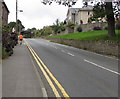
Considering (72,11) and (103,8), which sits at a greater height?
(72,11)

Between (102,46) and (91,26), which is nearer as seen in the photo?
(102,46)

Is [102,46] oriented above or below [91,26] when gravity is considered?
below

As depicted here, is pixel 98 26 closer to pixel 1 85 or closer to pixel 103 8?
pixel 103 8

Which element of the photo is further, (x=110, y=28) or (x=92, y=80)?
(x=110, y=28)

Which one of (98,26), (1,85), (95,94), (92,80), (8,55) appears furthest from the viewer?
(98,26)

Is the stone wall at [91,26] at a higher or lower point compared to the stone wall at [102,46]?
higher

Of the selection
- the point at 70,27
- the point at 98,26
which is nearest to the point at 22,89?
the point at 98,26

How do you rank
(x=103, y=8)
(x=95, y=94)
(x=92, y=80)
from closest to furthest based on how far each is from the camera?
(x=95, y=94) < (x=92, y=80) < (x=103, y=8)

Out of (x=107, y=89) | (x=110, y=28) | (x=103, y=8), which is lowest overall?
(x=107, y=89)

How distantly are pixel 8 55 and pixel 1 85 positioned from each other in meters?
9.95

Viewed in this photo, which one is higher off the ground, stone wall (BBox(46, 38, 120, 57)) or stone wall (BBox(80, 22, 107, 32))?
stone wall (BBox(80, 22, 107, 32))

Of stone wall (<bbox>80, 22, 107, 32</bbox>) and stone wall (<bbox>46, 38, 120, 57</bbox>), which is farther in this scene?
stone wall (<bbox>80, 22, 107, 32</bbox>)

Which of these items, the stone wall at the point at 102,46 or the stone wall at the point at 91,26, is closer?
the stone wall at the point at 102,46

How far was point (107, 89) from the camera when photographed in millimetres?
7582
